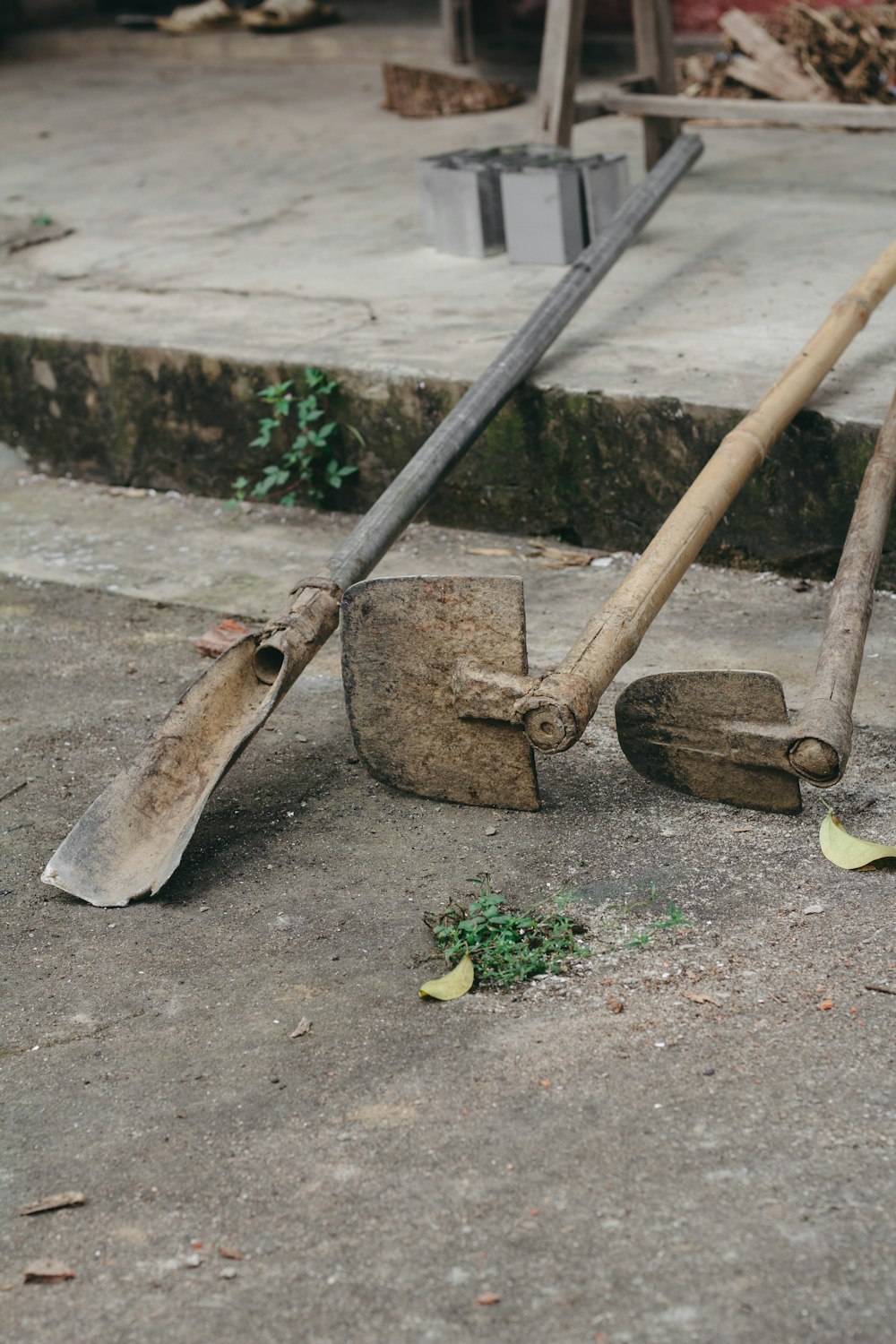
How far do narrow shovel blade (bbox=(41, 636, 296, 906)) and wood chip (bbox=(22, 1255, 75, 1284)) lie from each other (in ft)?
2.40

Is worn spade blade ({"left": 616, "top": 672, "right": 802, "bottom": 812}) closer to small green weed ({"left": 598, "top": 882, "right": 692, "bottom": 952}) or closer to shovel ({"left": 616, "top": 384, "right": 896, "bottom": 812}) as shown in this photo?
shovel ({"left": 616, "top": 384, "right": 896, "bottom": 812})

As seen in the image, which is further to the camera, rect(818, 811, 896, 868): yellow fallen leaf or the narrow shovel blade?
the narrow shovel blade

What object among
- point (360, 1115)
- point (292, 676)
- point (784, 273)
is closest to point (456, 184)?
point (784, 273)

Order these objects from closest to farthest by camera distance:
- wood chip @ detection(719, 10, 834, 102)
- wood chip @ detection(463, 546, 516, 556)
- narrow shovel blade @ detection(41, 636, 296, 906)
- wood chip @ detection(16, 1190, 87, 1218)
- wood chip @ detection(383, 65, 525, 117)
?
wood chip @ detection(16, 1190, 87, 1218) → narrow shovel blade @ detection(41, 636, 296, 906) → wood chip @ detection(463, 546, 516, 556) → wood chip @ detection(719, 10, 834, 102) → wood chip @ detection(383, 65, 525, 117)

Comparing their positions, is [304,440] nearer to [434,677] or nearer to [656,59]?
[434,677]

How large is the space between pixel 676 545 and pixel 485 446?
3.90 feet

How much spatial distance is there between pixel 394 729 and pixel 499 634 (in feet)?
0.88

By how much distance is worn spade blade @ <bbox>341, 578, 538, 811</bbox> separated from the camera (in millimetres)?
2338

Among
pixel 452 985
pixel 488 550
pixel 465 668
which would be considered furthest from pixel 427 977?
pixel 488 550

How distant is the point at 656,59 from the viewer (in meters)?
5.09

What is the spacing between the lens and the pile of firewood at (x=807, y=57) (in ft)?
19.6

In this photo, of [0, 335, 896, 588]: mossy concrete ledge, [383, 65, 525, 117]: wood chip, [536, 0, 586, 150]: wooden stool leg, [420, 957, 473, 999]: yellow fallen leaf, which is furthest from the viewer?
[383, 65, 525, 117]: wood chip

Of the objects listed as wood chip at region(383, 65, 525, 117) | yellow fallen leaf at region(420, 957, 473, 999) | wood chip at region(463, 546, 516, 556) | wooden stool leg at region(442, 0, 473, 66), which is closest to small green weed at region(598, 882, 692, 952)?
yellow fallen leaf at region(420, 957, 473, 999)

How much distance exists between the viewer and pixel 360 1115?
68.5 inches
